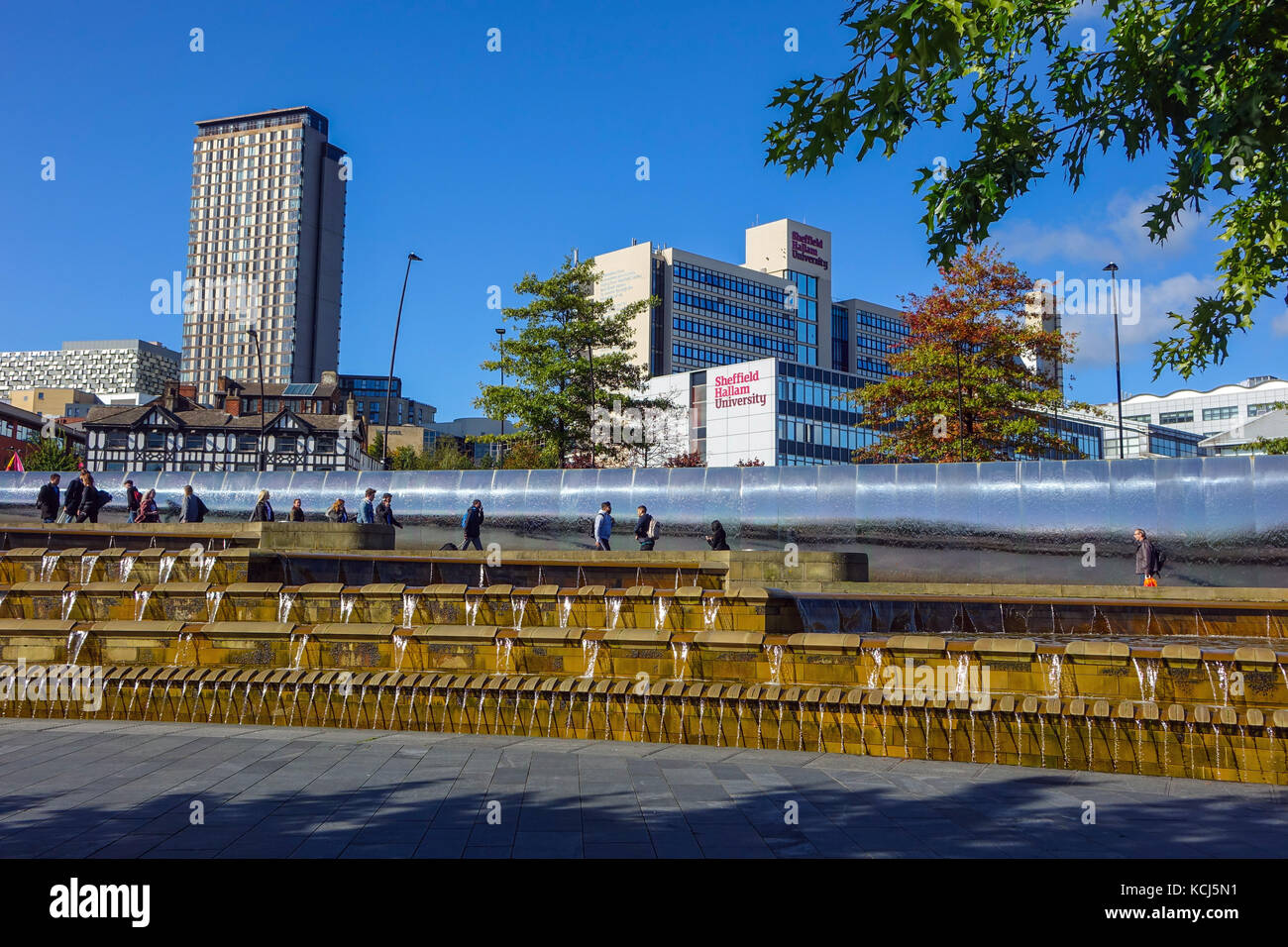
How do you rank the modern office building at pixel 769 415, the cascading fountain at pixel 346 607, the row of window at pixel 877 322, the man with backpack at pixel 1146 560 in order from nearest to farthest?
the cascading fountain at pixel 346 607 < the man with backpack at pixel 1146 560 < the modern office building at pixel 769 415 < the row of window at pixel 877 322

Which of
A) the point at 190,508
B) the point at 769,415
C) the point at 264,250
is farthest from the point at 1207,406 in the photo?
the point at 264,250

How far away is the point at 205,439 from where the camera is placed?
83.9 meters

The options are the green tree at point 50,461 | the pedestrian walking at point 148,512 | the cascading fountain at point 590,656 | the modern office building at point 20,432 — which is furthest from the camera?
the modern office building at point 20,432

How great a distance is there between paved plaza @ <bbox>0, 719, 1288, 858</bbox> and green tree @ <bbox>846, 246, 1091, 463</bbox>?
80.2ft

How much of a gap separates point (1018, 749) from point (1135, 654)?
178 cm

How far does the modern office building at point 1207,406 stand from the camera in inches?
4619

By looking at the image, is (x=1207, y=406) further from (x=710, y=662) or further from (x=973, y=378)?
(x=710, y=662)

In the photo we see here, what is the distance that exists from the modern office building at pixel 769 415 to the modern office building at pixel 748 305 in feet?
46.0

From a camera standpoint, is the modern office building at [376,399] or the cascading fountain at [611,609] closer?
the cascading fountain at [611,609]

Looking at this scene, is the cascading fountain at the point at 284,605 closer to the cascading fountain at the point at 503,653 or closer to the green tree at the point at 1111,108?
the cascading fountain at the point at 503,653

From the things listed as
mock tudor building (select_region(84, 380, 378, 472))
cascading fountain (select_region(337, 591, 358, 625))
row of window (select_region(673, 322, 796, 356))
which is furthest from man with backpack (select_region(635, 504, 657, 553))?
row of window (select_region(673, 322, 796, 356))

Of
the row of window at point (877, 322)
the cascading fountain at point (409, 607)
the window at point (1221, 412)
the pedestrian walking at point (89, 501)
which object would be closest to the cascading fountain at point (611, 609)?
the cascading fountain at point (409, 607)
